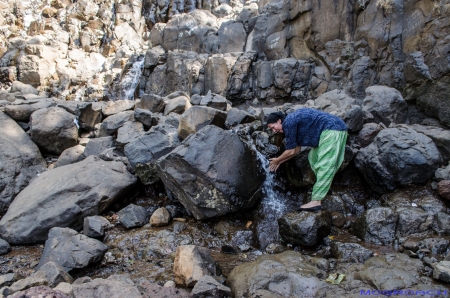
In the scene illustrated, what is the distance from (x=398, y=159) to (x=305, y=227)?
1.99m

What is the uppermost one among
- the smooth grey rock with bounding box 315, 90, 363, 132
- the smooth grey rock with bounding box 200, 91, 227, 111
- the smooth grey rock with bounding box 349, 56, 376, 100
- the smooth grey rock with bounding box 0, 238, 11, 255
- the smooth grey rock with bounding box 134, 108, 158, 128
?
the smooth grey rock with bounding box 349, 56, 376, 100

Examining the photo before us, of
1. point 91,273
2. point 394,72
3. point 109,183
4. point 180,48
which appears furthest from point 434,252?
point 180,48

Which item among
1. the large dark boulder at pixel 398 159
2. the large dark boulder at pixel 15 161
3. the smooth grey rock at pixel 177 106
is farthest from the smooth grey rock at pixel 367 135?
the large dark boulder at pixel 15 161

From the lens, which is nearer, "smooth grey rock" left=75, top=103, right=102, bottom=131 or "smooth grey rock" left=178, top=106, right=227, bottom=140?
"smooth grey rock" left=178, top=106, right=227, bottom=140

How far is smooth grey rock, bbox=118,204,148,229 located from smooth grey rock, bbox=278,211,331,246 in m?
2.10

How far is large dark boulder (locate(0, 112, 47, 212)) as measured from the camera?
591 centimetres

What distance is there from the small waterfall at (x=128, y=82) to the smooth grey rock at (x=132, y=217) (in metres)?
10.1

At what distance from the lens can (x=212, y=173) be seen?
14.8 feet

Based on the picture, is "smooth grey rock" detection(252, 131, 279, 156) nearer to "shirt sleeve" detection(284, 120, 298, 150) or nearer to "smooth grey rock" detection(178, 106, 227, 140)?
"smooth grey rock" detection(178, 106, 227, 140)

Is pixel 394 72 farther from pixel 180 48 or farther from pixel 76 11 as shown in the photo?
pixel 76 11

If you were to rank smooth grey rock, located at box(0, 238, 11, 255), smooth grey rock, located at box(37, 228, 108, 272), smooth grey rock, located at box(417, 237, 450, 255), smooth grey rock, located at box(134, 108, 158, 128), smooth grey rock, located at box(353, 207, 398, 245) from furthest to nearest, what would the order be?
1. smooth grey rock, located at box(134, 108, 158, 128)
2. smooth grey rock, located at box(0, 238, 11, 255)
3. smooth grey rock, located at box(353, 207, 398, 245)
4. smooth grey rock, located at box(37, 228, 108, 272)
5. smooth grey rock, located at box(417, 237, 450, 255)

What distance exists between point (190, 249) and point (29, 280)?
1538 mm

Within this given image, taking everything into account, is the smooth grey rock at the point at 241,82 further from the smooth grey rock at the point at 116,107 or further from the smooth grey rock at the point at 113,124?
the smooth grey rock at the point at 113,124

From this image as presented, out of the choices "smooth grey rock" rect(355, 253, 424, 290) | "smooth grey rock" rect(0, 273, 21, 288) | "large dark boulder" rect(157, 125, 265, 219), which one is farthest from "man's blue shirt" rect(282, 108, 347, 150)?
"smooth grey rock" rect(0, 273, 21, 288)
